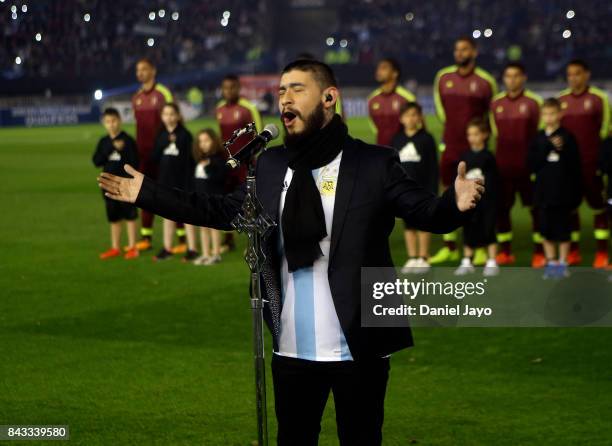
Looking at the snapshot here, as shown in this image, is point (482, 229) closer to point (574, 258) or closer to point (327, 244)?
point (574, 258)

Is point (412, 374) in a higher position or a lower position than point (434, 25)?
lower

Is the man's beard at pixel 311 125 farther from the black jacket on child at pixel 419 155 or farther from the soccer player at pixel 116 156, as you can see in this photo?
the soccer player at pixel 116 156

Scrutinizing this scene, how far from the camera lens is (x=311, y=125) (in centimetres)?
377

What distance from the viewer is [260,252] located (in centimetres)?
367

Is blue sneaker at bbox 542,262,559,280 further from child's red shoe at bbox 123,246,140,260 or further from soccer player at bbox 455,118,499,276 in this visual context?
child's red shoe at bbox 123,246,140,260

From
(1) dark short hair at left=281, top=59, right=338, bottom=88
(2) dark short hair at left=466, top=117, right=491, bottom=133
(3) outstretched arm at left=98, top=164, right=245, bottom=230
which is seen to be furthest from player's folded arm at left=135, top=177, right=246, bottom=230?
(2) dark short hair at left=466, top=117, right=491, bottom=133

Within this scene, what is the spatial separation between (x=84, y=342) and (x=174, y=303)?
1597 millimetres

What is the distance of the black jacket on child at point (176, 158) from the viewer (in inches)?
482

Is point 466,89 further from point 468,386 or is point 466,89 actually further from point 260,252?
point 260,252

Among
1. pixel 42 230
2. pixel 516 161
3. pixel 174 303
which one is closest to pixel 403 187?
pixel 174 303

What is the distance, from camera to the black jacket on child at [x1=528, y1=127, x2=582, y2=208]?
10.4 meters

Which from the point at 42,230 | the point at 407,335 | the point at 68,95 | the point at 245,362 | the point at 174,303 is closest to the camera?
the point at 407,335

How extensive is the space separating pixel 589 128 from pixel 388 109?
2313 millimetres

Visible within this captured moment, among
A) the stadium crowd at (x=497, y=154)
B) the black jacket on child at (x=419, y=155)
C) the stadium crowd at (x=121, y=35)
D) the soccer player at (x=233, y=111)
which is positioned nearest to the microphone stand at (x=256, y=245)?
the stadium crowd at (x=497, y=154)
